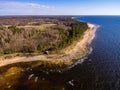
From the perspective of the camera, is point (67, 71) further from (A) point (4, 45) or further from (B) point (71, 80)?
(A) point (4, 45)

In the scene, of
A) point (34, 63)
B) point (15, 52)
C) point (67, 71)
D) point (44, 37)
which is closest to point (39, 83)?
point (67, 71)

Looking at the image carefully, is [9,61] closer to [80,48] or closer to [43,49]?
[43,49]

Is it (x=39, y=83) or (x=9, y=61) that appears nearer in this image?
(x=39, y=83)

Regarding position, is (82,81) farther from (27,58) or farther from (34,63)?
(27,58)

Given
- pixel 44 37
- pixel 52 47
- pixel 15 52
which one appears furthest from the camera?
pixel 44 37

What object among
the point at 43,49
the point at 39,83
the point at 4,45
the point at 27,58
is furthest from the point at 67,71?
the point at 4,45

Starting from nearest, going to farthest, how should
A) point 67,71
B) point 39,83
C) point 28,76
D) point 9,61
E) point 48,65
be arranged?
point 39,83 → point 28,76 → point 67,71 → point 48,65 → point 9,61

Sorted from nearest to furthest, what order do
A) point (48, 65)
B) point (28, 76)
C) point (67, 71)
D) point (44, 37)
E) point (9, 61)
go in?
point (28, 76)
point (67, 71)
point (48, 65)
point (9, 61)
point (44, 37)

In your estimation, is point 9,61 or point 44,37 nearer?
point 9,61

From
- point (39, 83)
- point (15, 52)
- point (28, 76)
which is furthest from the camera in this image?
point (15, 52)
